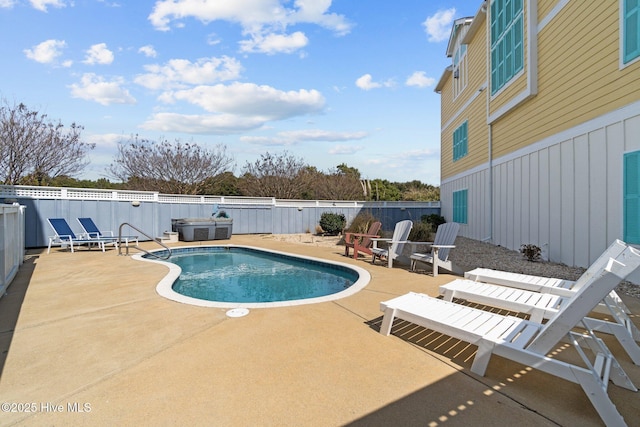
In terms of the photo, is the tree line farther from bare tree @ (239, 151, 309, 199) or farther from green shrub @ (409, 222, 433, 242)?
green shrub @ (409, 222, 433, 242)

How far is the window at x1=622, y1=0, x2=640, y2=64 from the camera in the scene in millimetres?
4781

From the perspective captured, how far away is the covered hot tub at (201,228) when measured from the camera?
39.8ft

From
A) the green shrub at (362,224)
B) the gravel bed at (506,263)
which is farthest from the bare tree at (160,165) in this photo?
the gravel bed at (506,263)

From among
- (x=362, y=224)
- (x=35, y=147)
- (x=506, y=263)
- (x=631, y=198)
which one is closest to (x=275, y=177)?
(x=362, y=224)

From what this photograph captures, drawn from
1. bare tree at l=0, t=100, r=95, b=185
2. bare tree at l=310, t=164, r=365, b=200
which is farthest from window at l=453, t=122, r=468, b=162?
bare tree at l=0, t=100, r=95, b=185

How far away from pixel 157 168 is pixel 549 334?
20750 millimetres

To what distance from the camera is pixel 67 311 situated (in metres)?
3.89

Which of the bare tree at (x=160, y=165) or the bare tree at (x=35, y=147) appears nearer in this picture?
the bare tree at (x=35, y=147)

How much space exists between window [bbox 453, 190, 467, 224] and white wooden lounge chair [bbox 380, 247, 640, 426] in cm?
994

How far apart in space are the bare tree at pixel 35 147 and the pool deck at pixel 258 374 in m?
13.4

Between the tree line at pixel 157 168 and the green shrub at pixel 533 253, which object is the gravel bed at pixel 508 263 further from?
the tree line at pixel 157 168

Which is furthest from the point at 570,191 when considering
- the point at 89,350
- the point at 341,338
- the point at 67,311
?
the point at 67,311

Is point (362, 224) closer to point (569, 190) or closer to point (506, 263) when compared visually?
point (506, 263)

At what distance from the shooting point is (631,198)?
16.2 ft
